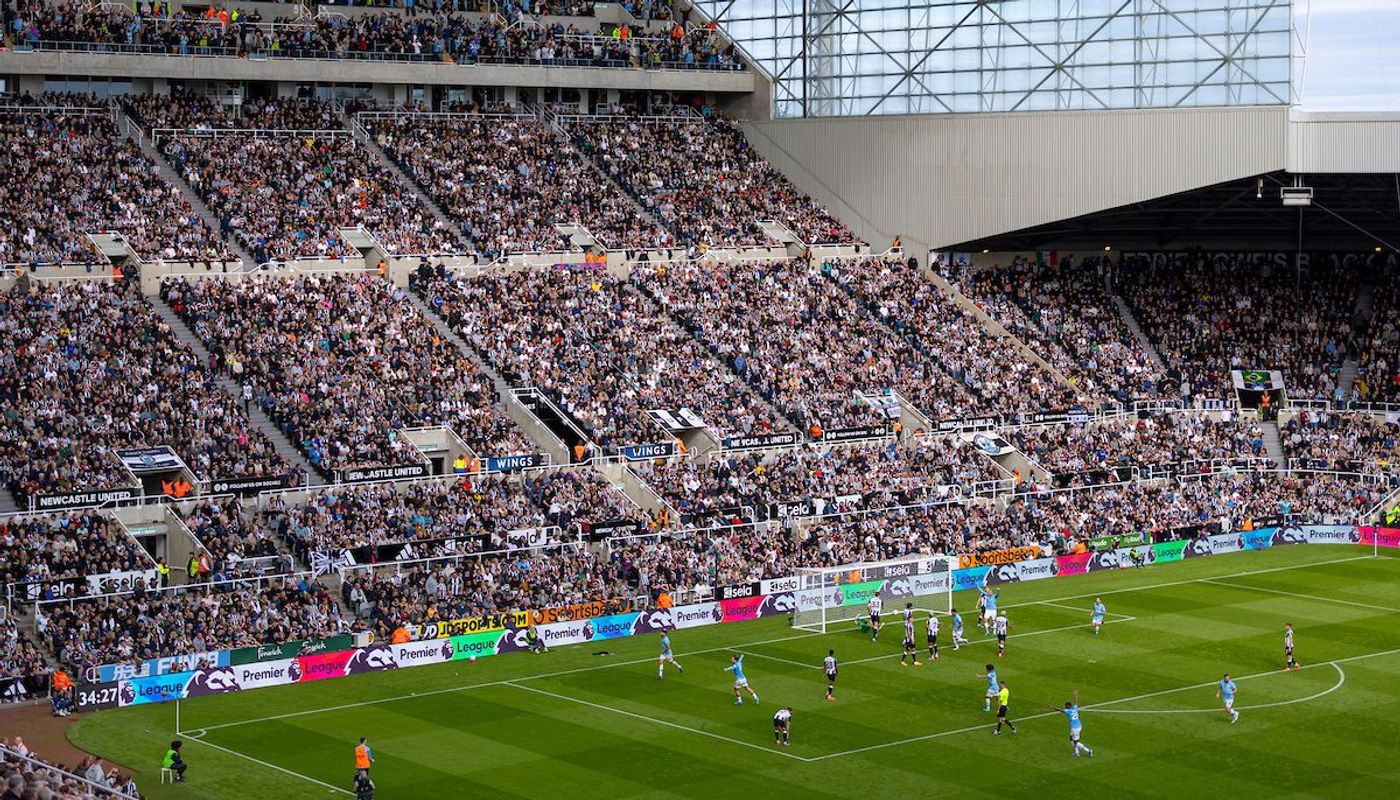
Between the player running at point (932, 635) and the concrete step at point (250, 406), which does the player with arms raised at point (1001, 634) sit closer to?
the player running at point (932, 635)

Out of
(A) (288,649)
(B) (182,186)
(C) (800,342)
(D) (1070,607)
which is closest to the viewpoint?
(A) (288,649)

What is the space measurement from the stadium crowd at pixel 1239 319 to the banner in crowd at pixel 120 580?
43.2 meters

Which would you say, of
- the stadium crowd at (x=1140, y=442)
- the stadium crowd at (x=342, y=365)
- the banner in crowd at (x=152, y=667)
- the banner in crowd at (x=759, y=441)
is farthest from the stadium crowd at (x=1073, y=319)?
the banner in crowd at (x=152, y=667)

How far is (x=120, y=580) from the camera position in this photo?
162 feet

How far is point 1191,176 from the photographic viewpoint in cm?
7181

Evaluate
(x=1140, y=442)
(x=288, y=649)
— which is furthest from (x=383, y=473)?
(x=1140, y=442)

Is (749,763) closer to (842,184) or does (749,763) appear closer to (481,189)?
(481,189)

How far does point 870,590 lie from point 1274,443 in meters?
27.0

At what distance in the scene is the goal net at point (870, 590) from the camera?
55.6 metres

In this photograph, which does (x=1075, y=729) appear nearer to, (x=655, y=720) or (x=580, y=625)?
(x=655, y=720)

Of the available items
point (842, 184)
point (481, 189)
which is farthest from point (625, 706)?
point (842, 184)

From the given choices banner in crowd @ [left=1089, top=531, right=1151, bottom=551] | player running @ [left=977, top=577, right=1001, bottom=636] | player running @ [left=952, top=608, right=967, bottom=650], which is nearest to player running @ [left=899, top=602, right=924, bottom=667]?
player running @ [left=952, top=608, right=967, bottom=650]

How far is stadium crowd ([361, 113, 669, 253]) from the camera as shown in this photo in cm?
7256

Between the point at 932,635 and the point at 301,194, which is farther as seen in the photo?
the point at 301,194
